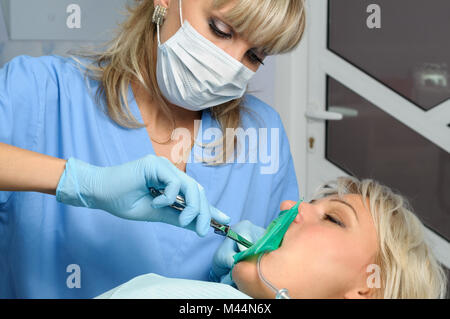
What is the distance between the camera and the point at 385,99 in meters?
2.43

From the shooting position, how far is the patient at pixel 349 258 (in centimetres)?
112

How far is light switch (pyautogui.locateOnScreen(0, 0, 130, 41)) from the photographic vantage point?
2.01 m

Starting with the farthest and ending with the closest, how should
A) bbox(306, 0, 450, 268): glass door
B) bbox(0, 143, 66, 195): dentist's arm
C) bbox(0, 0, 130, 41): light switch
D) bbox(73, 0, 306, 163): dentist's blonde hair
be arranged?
bbox(306, 0, 450, 268): glass door, bbox(0, 0, 130, 41): light switch, bbox(73, 0, 306, 163): dentist's blonde hair, bbox(0, 143, 66, 195): dentist's arm

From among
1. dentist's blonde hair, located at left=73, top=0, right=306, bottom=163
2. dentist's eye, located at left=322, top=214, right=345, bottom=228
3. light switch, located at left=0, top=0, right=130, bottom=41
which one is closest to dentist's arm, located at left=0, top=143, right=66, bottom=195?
dentist's blonde hair, located at left=73, top=0, right=306, bottom=163

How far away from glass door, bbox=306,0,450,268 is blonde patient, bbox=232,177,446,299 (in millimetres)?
1191

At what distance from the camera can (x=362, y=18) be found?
2412mm

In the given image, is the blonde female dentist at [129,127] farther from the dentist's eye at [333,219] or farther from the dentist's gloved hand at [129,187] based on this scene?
the dentist's eye at [333,219]

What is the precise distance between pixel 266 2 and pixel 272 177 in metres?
0.55

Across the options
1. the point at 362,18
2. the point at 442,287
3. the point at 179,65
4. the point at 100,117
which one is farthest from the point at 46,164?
the point at 362,18

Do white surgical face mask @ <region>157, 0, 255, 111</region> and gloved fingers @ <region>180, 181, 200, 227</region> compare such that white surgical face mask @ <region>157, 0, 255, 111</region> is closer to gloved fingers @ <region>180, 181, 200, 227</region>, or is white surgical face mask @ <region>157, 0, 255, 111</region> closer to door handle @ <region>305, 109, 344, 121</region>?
gloved fingers @ <region>180, 181, 200, 227</region>

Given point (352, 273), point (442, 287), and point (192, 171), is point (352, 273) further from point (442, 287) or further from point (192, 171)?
point (192, 171)

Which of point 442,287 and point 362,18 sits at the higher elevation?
point 362,18

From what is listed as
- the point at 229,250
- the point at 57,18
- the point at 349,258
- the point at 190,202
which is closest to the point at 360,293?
the point at 349,258
